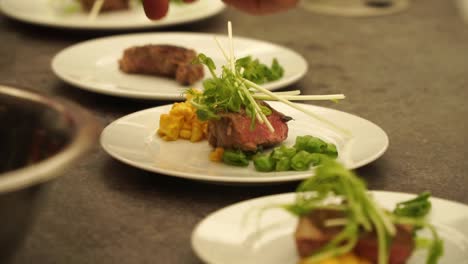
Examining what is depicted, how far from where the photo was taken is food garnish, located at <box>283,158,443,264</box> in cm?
119

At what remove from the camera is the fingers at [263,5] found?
2.10 m

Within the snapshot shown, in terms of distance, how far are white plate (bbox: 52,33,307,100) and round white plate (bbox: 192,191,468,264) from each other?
0.75m

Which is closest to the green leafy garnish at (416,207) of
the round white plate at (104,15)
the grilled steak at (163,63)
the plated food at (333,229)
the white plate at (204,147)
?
the plated food at (333,229)

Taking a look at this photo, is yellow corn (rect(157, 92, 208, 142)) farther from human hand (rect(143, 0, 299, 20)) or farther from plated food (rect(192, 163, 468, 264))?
plated food (rect(192, 163, 468, 264))

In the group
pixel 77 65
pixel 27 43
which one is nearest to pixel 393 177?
pixel 77 65

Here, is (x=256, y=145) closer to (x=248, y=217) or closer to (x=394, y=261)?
(x=248, y=217)

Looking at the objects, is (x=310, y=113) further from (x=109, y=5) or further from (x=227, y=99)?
(x=109, y=5)

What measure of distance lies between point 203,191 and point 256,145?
0.55ft

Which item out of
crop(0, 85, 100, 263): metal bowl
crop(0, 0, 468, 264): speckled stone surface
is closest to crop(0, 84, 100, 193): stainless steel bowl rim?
crop(0, 85, 100, 263): metal bowl

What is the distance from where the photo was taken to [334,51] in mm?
2797

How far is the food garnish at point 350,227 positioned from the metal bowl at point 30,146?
337 mm

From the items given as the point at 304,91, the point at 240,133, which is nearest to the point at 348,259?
the point at 240,133

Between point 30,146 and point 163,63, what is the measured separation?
1.05m

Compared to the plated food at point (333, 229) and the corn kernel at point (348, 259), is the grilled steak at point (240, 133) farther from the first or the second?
the corn kernel at point (348, 259)
